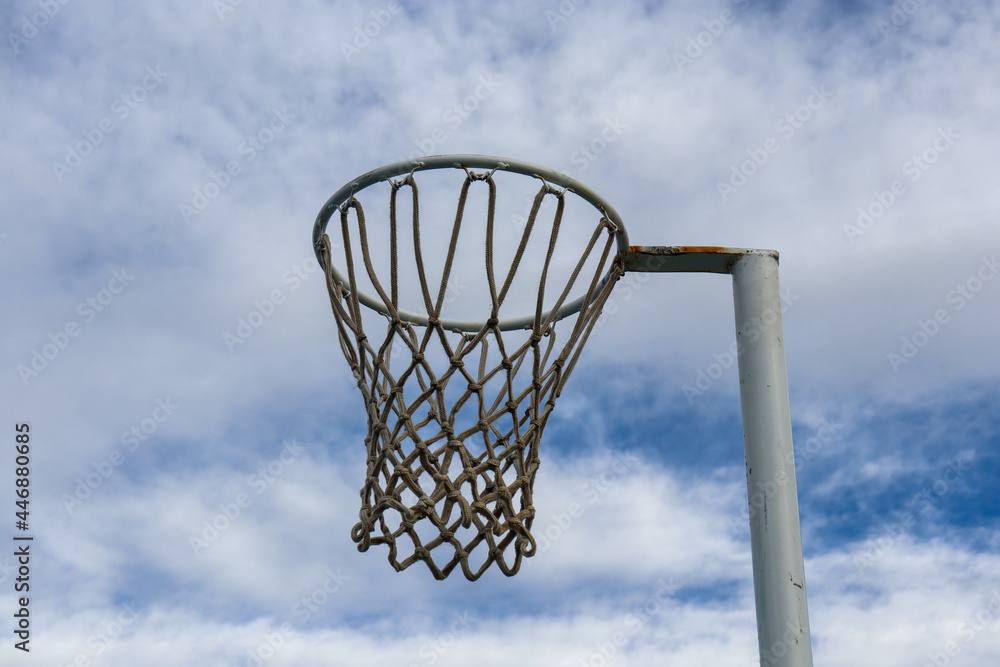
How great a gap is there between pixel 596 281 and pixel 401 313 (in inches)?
39.4

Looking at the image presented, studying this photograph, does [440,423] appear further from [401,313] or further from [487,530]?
[401,313]

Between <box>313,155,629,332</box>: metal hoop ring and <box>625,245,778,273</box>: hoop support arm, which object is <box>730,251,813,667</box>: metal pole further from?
<box>313,155,629,332</box>: metal hoop ring

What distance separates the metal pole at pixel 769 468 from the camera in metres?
3.29

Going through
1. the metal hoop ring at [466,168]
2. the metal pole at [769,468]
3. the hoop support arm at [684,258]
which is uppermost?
the metal hoop ring at [466,168]

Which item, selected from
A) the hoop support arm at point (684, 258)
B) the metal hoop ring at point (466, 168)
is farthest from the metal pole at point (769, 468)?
the metal hoop ring at point (466, 168)

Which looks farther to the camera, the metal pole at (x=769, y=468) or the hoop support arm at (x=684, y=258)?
the hoop support arm at (x=684, y=258)

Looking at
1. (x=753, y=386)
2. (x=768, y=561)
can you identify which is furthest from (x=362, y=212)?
(x=768, y=561)

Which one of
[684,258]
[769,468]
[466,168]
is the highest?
[466,168]

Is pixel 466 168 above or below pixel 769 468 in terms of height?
above

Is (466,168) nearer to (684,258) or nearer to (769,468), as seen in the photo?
(684,258)

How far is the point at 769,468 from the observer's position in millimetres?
3486

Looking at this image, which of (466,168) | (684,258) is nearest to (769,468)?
(684,258)

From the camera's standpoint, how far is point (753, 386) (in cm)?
361

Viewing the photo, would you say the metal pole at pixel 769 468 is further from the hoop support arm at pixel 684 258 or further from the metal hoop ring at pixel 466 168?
the metal hoop ring at pixel 466 168
